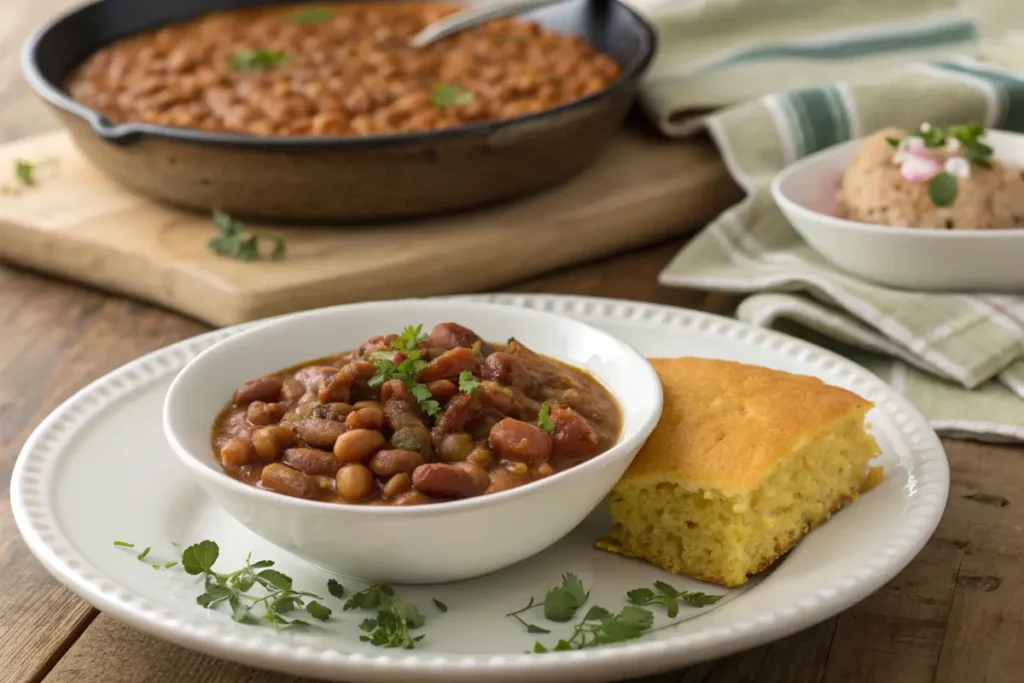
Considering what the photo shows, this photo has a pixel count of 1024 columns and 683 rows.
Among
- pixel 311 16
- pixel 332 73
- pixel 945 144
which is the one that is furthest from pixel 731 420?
pixel 311 16

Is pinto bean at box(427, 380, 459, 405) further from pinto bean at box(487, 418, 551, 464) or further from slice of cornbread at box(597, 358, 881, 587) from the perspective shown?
slice of cornbread at box(597, 358, 881, 587)

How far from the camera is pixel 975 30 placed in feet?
16.7

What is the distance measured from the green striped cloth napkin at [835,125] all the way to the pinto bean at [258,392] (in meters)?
1.42

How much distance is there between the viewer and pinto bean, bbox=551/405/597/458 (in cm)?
250

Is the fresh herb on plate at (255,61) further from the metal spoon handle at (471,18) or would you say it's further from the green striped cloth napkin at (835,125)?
the green striped cloth napkin at (835,125)

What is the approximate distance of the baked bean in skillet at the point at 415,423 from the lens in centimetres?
239

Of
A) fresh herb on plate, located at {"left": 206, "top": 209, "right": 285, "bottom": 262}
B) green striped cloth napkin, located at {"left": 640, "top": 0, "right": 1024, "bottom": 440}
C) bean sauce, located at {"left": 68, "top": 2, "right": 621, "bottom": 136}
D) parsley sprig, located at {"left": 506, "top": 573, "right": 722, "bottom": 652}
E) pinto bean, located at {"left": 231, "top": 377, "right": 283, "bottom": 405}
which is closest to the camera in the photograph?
parsley sprig, located at {"left": 506, "top": 573, "right": 722, "bottom": 652}

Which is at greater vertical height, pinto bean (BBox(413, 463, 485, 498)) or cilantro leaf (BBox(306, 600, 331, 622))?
pinto bean (BBox(413, 463, 485, 498))

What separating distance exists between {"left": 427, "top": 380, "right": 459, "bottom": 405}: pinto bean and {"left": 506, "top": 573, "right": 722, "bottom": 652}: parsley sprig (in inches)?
15.3

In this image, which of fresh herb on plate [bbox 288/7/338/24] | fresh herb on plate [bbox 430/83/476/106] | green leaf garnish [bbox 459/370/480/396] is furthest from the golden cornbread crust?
fresh herb on plate [bbox 288/7/338/24]

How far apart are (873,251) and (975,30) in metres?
1.86

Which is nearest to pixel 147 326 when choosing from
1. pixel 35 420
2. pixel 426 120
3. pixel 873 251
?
pixel 35 420

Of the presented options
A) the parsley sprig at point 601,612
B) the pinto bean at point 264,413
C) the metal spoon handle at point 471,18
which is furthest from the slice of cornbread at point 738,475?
the metal spoon handle at point 471,18

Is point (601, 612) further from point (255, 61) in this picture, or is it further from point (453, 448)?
point (255, 61)
